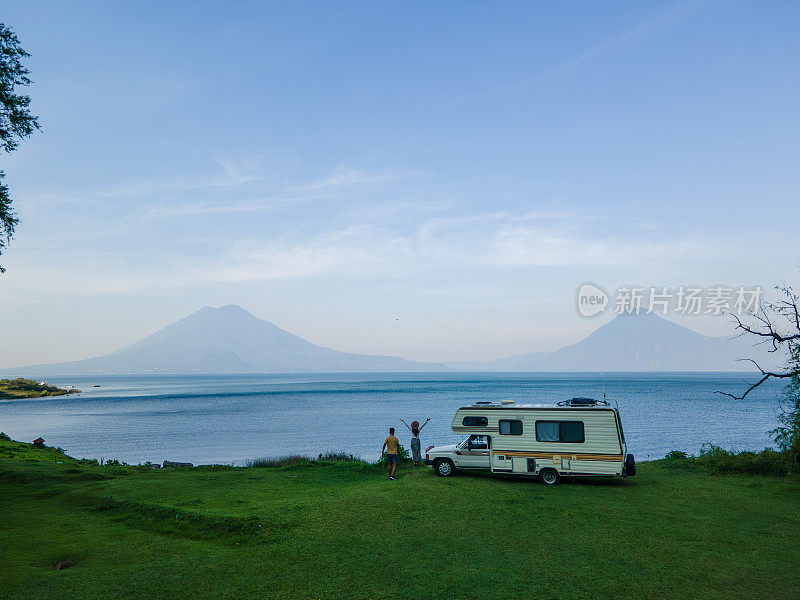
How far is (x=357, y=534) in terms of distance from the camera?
14508mm

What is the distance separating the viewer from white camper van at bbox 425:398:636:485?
20989 mm

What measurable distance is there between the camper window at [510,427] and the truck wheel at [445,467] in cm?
260

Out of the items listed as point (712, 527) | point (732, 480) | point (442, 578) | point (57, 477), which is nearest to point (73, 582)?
point (442, 578)

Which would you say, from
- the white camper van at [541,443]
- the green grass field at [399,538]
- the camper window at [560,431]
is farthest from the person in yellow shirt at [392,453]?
the camper window at [560,431]

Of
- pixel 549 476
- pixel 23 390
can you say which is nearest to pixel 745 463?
pixel 549 476

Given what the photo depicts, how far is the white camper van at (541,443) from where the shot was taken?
826 inches

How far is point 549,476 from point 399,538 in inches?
Result: 376

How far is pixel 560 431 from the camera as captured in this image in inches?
847

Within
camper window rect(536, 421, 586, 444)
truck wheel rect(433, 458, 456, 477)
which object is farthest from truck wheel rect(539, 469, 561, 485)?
truck wheel rect(433, 458, 456, 477)

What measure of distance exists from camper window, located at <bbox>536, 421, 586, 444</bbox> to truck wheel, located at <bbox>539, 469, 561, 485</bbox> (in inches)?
48.8

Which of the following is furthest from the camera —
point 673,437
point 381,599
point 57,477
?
point 673,437

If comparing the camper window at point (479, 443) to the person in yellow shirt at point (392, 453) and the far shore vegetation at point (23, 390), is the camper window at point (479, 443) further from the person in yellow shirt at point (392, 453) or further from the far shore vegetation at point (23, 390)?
the far shore vegetation at point (23, 390)

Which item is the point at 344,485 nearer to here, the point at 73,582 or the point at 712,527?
the point at 73,582

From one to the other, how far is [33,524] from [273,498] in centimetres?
726
